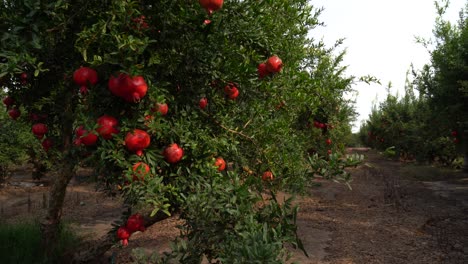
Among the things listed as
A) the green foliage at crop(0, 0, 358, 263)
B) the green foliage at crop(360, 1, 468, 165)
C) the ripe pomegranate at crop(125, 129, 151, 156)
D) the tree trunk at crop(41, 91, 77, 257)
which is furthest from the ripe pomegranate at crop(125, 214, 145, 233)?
the green foliage at crop(360, 1, 468, 165)

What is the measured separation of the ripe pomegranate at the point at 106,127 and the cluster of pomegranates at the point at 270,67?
104cm

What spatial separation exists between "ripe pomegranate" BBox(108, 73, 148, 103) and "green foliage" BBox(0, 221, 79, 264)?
346 cm

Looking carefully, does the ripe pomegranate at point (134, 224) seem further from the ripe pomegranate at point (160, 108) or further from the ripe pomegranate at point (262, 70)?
the ripe pomegranate at point (262, 70)

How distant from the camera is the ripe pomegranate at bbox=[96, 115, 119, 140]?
1939 millimetres

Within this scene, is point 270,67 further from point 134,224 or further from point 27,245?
point 27,245

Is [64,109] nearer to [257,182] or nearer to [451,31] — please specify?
[257,182]

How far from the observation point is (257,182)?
2324 millimetres

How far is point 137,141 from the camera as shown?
6.39ft

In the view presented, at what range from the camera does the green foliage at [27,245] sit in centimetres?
457

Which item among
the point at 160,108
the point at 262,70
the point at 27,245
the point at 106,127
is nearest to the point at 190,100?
the point at 160,108

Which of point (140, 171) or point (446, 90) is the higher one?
point (446, 90)

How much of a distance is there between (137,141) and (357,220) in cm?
668

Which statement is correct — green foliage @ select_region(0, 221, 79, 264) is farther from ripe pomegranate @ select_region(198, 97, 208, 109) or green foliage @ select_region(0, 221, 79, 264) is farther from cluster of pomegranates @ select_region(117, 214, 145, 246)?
ripe pomegranate @ select_region(198, 97, 208, 109)

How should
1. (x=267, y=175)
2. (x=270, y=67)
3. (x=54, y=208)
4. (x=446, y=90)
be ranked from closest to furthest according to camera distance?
(x=270, y=67)
(x=267, y=175)
(x=54, y=208)
(x=446, y=90)
